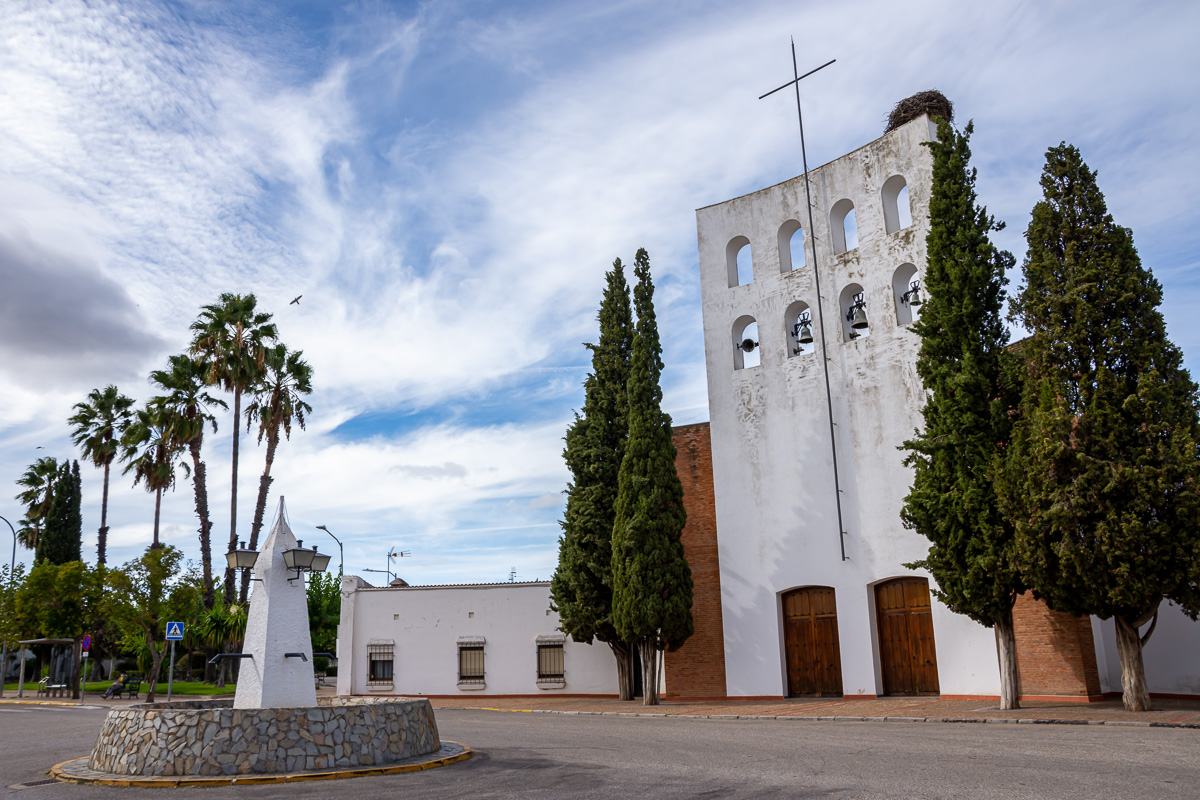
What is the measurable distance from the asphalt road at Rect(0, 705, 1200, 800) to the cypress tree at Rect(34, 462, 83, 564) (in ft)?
120

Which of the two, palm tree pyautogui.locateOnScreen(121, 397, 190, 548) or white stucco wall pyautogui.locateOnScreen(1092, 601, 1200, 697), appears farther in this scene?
palm tree pyautogui.locateOnScreen(121, 397, 190, 548)

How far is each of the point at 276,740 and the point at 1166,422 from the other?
13.5 metres

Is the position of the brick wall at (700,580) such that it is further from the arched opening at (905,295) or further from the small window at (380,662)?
the small window at (380,662)

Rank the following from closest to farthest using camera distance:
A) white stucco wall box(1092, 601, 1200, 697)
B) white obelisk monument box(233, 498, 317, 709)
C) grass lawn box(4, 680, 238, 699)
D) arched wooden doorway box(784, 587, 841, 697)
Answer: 1. white obelisk monument box(233, 498, 317, 709)
2. white stucco wall box(1092, 601, 1200, 697)
3. arched wooden doorway box(784, 587, 841, 697)
4. grass lawn box(4, 680, 238, 699)

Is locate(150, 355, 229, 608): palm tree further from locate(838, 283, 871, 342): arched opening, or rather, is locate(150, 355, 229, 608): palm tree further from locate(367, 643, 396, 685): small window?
locate(838, 283, 871, 342): arched opening

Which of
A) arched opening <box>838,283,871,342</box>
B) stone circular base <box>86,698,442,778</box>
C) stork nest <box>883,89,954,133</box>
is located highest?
stork nest <box>883,89,954,133</box>

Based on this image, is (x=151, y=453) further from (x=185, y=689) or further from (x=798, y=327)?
(x=798, y=327)

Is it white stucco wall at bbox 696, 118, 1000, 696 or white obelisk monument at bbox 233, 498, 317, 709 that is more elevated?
white stucco wall at bbox 696, 118, 1000, 696

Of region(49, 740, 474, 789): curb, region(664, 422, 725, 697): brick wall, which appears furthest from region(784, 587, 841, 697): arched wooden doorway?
region(49, 740, 474, 789): curb

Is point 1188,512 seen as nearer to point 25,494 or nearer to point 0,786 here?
point 0,786

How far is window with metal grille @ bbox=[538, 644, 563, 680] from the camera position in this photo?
26.2 meters

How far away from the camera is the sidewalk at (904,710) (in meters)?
13.5

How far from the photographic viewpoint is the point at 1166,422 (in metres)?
13.6

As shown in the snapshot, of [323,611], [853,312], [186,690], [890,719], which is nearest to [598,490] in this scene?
[853,312]
